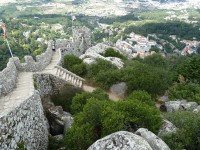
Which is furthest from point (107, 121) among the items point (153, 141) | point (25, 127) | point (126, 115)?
point (25, 127)

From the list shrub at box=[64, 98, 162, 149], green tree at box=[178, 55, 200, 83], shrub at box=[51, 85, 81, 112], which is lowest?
green tree at box=[178, 55, 200, 83]

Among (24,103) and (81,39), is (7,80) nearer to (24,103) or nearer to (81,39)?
(24,103)

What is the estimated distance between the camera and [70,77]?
2356 cm

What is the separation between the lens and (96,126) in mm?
15164

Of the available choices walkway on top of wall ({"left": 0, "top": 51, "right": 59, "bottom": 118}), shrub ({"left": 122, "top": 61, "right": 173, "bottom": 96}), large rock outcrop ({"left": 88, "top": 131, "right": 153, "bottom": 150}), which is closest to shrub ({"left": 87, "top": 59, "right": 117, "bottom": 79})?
shrub ({"left": 122, "top": 61, "right": 173, "bottom": 96})

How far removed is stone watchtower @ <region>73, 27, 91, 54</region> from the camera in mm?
34197

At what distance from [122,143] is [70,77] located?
13.2m

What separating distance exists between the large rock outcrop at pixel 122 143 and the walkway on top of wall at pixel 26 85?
4.19 m

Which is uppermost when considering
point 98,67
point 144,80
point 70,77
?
point 144,80

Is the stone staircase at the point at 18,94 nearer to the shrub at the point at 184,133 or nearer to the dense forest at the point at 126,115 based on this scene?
the dense forest at the point at 126,115

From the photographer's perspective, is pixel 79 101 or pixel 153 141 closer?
pixel 153 141

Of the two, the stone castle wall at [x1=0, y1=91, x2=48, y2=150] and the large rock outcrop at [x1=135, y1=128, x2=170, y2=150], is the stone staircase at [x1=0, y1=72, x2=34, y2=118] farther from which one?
the large rock outcrop at [x1=135, y1=128, x2=170, y2=150]

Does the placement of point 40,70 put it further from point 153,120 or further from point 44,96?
point 153,120

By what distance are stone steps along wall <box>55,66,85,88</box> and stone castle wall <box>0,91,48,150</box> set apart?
6.85 metres
